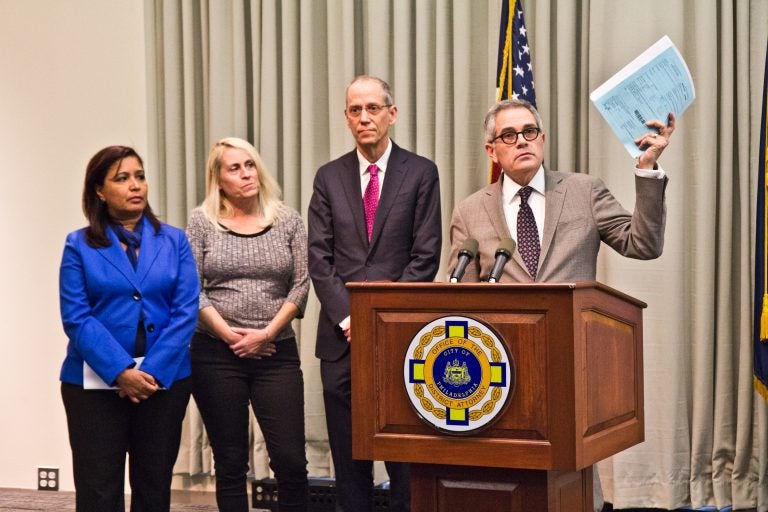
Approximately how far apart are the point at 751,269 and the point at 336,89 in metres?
2.21

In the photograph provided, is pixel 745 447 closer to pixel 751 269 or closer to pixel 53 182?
pixel 751 269

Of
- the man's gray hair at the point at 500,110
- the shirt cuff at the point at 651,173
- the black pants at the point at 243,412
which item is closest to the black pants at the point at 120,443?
the black pants at the point at 243,412

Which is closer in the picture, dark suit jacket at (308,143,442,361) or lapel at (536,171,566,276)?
lapel at (536,171,566,276)

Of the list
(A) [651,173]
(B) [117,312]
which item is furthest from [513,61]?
(B) [117,312]

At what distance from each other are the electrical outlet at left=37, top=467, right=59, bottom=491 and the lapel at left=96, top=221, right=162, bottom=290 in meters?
2.49

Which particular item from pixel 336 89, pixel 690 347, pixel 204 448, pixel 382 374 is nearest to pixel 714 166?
pixel 690 347

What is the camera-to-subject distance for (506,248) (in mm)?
2488

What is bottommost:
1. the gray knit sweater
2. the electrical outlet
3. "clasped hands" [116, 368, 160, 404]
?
the electrical outlet

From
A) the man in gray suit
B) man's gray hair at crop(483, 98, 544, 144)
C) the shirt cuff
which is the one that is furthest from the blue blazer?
the shirt cuff

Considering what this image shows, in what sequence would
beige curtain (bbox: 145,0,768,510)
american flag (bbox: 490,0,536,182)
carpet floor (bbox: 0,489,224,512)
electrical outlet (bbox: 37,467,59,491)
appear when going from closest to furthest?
american flag (bbox: 490,0,536,182) → beige curtain (bbox: 145,0,768,510) → carpet floor (bbox: 0,489,224,512) → electrical outlet (bbox: 37,467,59,491)

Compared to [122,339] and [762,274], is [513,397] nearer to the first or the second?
[122,339]

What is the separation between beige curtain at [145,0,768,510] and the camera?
170 inches

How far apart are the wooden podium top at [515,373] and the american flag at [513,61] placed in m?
1.89

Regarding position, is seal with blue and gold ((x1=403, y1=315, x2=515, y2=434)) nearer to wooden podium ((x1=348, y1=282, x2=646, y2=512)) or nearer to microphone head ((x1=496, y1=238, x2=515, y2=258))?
wooden podium ((x1=348, y1=282, x2=646, y2=512))
